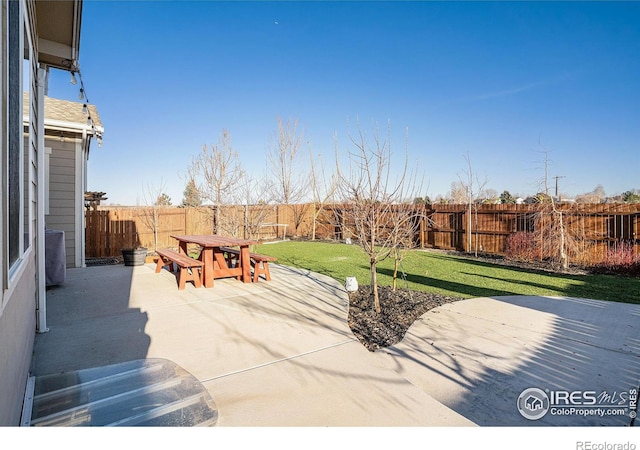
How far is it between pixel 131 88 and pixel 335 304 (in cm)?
989

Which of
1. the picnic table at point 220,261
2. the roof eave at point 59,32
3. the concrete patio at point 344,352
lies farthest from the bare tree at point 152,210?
the concrete patio at point 344,352

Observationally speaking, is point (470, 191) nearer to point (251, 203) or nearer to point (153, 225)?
point (251, 203)

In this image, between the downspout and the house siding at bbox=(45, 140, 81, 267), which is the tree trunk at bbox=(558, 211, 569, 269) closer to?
the downspout

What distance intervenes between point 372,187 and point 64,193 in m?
7.48

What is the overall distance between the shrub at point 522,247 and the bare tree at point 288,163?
1169cm

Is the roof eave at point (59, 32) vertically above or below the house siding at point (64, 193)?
above

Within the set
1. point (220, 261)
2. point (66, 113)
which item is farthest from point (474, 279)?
point (66, 113)

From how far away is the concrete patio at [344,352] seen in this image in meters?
2.23

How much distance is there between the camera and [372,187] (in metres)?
4.69

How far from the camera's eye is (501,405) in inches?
92.7

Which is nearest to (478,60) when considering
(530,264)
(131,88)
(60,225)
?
(530,264)

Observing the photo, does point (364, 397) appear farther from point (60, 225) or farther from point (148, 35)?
point (148, 35)

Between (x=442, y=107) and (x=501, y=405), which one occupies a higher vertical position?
(x=442, y=107)

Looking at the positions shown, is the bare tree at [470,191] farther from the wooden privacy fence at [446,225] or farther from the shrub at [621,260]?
the shrub at [621,260]
